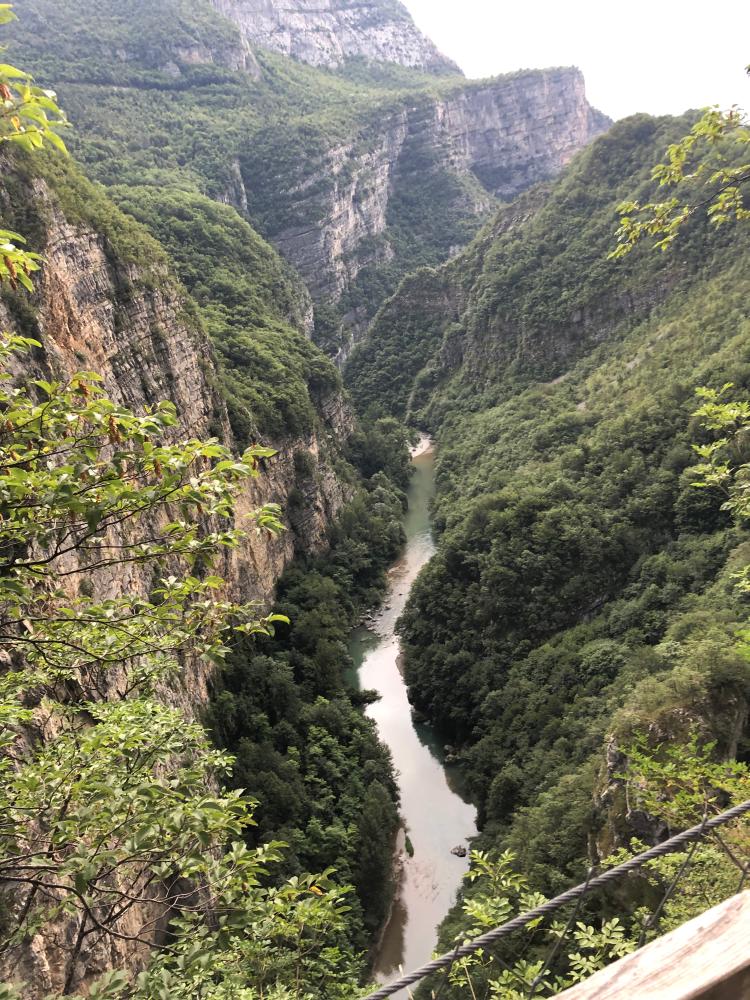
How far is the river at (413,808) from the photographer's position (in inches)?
1003

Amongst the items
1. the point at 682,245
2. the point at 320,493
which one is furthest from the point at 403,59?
the point at 320,493

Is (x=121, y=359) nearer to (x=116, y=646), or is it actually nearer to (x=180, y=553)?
(x=116, y=646)

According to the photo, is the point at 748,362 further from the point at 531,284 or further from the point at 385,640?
the point at 531,284

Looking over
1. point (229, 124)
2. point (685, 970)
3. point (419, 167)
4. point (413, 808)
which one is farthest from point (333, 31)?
point (685, 970)

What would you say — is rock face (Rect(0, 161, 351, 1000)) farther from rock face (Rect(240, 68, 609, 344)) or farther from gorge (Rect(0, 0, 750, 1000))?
rock face (Rect(240, 68, 609, 344))

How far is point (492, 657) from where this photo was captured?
36.5 meters

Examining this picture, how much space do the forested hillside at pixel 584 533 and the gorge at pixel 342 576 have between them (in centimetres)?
22

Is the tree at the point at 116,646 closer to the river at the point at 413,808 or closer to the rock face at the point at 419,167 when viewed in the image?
the river at the point at 413,808

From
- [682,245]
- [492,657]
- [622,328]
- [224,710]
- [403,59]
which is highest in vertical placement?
[403,59]

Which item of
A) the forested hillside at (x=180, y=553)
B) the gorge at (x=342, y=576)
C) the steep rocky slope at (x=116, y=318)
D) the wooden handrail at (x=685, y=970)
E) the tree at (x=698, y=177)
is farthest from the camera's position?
the steep rocky slope at (x=116, y=318)

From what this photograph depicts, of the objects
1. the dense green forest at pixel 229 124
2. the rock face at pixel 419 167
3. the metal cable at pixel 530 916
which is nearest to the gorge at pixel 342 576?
the metal cable at pixel 530 916

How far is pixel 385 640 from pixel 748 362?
27135 millimetres

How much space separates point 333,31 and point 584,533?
18971 centimetres

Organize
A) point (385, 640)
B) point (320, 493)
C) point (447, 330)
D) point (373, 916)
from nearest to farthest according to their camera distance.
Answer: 1. point (373, 916)
2. point (385, 640)
3. point (320, 493)
4. point (447, 330)
